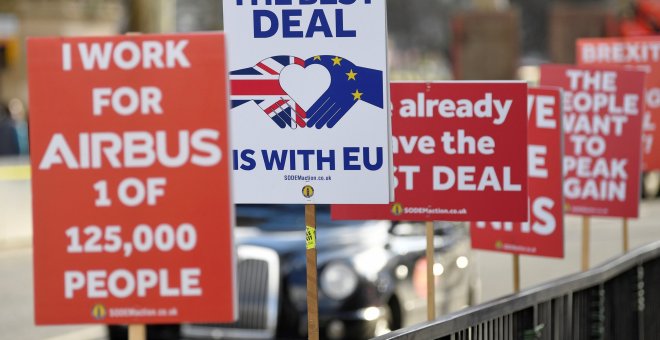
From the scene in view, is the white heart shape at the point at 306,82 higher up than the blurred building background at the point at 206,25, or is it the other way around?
the blurred building background at the point at 206,25

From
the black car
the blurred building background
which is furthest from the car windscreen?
the blurred building background

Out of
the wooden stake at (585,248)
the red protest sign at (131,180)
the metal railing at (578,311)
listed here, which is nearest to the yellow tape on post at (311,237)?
the metal railing at (578,311)

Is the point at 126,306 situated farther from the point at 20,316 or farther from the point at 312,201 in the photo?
the point at 20,316

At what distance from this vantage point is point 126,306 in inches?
196

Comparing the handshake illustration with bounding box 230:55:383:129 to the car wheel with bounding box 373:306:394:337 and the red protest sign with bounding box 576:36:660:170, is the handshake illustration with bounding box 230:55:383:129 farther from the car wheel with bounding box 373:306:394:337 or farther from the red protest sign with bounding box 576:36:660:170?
the red protest sign with bounding box 576:36:660:170

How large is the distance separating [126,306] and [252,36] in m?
1.94

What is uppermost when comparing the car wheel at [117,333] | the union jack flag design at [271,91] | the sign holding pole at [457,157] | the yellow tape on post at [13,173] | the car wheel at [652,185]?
the union jack flag design at [271,91]

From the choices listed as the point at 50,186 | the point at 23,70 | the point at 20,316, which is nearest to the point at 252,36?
the point at 50,186

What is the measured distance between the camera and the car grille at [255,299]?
11.0 metres

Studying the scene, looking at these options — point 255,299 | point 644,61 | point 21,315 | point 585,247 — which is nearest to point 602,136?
point 585,247

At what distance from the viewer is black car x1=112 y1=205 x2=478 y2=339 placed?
11.0 metres

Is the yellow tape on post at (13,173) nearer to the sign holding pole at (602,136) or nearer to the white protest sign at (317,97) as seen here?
the sign holding pole at (602,136)

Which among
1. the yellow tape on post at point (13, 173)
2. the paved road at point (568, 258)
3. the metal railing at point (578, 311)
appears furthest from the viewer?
the yellow tape on post at point (13, 173)

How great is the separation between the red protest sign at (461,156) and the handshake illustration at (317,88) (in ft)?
3.42
